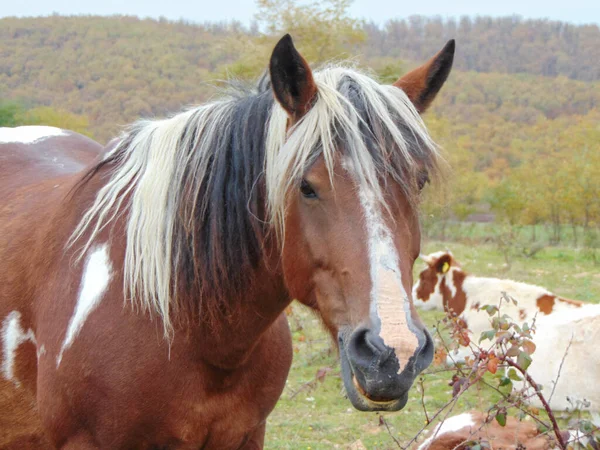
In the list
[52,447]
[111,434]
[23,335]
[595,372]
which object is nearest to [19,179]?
[23,335]

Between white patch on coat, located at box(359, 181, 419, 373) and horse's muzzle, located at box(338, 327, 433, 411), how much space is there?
0.07 ft

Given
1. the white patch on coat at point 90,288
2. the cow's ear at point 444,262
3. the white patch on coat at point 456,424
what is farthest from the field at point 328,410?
the white patch on coat at point 90,288

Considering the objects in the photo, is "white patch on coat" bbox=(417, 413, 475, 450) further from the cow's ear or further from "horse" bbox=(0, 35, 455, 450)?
the cow's ear

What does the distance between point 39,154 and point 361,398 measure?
9.27ft

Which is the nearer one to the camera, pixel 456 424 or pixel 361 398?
pixel 361 398

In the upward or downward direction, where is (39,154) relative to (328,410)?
upward

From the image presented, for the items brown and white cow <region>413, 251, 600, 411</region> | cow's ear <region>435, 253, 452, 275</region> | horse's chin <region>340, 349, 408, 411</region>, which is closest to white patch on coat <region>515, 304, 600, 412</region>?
brown and white cow <region>413, 251, 600, 411</region>

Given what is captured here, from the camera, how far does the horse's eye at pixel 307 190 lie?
1.94 m

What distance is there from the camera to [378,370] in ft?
5.42

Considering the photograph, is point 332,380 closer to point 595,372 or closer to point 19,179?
point 595,372

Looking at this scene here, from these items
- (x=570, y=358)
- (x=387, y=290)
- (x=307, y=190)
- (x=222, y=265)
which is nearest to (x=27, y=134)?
(x=222, y=265)

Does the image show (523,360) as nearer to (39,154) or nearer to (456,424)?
(456,424)

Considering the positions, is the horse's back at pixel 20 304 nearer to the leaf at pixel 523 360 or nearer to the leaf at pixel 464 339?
the leaf at pixel 464 339

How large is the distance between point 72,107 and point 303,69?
3514 centimetres
